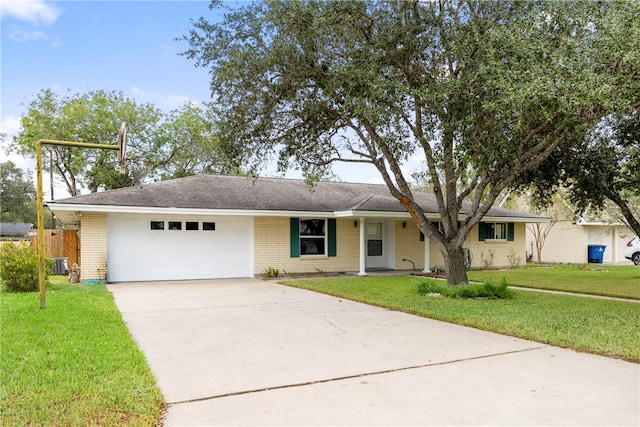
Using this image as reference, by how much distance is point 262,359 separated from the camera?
5.35 m

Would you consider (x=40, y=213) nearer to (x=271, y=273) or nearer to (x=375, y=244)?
(x=271, y=273)

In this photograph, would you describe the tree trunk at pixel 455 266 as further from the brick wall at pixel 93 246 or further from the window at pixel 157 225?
the brick wall at pixel 93 246

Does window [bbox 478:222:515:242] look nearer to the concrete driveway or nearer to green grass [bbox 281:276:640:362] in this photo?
green grass [bbox 281:276:640:362]

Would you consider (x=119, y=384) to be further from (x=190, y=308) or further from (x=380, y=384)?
(x=190, y=308)

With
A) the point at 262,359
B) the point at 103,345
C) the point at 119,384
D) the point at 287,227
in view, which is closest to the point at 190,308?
the point at 103,345

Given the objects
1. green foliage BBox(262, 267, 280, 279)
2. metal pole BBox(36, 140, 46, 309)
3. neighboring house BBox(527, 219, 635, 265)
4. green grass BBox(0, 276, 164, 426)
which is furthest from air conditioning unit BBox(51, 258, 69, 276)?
neighboring house BBox(527, 219, 635, 265)

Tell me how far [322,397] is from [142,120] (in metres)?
29.0

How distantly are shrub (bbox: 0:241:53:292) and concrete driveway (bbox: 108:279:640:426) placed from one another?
477 cm

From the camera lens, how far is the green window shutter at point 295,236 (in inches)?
634

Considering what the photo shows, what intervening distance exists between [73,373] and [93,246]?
9.95m

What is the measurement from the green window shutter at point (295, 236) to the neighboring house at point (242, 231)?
4 centimetres

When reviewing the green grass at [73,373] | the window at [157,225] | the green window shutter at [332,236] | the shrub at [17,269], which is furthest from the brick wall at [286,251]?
the green grass at [73,373]

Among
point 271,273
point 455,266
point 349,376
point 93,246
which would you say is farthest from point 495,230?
point 349,376

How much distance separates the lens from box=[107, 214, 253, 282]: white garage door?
1416 centimetres
